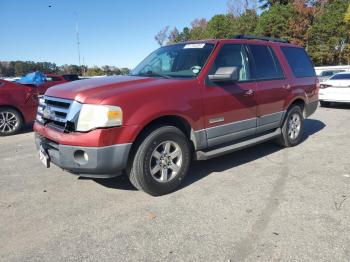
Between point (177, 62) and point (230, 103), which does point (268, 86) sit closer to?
point (230, 103)

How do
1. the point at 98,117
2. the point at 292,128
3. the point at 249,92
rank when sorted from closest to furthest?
the point at 98,117 → the point at 249,92 → the point at 292,128

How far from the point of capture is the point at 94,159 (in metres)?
3.60

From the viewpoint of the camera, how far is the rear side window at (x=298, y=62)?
6.27m

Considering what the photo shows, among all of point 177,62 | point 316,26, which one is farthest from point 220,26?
point 177,62

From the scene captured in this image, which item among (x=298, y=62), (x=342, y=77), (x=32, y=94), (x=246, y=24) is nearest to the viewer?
(x=298, y=62)

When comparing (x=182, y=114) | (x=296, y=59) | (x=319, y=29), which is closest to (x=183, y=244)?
(x=182, y=114)

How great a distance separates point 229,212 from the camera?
3666 mm

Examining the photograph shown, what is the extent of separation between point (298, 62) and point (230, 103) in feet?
8.53

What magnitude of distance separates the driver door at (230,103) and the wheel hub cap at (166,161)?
571mm

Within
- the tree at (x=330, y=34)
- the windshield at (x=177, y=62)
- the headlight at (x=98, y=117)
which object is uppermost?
the tree at (x=330, y=34)

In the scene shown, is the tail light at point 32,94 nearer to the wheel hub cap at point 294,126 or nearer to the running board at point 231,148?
the running board at point 231,148

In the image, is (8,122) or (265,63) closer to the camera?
(265,63)

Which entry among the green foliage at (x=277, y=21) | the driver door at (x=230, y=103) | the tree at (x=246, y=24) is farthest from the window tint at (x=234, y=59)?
the tree at (x=246, y=24)

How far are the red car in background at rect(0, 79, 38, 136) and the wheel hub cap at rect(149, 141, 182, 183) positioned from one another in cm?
583
